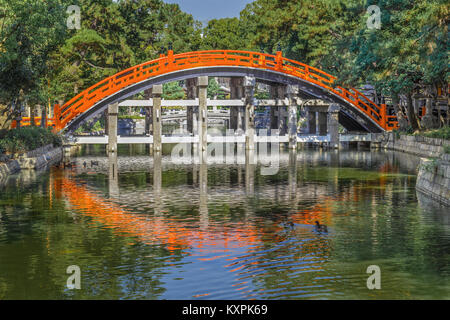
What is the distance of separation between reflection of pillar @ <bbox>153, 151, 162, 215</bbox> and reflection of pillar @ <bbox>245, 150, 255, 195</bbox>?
364cm

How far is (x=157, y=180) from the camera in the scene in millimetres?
32312

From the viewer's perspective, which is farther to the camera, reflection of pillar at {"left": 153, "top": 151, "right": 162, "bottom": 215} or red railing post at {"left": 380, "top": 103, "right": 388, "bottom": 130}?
red railing post at {"left": 380, "top": 103, "right": 388, "bottom": 130}


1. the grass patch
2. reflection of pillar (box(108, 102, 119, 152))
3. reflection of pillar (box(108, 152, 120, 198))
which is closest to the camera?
reflection of pillar (box(108, 152, 120, 198))

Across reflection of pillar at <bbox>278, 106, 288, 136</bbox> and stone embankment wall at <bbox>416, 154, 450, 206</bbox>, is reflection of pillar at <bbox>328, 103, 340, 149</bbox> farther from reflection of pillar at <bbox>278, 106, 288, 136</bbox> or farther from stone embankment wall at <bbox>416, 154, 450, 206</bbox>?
stone embankment wall at <bbox>416, 154, 450, 206</bbox>

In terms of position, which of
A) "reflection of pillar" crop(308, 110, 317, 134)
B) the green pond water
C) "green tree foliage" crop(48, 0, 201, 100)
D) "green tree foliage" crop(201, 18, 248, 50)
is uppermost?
"green tree foliage" crop(201, 18, 248, 50)

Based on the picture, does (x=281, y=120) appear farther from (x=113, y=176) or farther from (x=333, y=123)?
(x=113, y=176)

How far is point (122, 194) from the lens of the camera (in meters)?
27.1

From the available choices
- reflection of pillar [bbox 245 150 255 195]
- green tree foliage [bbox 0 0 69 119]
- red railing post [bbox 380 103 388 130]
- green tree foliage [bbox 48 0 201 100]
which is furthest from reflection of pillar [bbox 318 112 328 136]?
green tree foliage [bbox 0 0 69 119]

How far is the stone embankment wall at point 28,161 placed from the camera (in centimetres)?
3269

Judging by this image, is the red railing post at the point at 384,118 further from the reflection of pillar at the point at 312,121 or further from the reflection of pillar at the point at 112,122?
the reflection of pillar at the point at 112,122

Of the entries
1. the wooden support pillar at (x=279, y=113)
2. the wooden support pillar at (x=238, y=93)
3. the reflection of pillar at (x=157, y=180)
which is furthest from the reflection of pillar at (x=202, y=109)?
the wooden support pillar at (x=279, y=113)

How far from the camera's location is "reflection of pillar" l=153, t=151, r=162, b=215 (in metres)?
24.0

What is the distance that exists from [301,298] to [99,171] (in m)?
25.6
